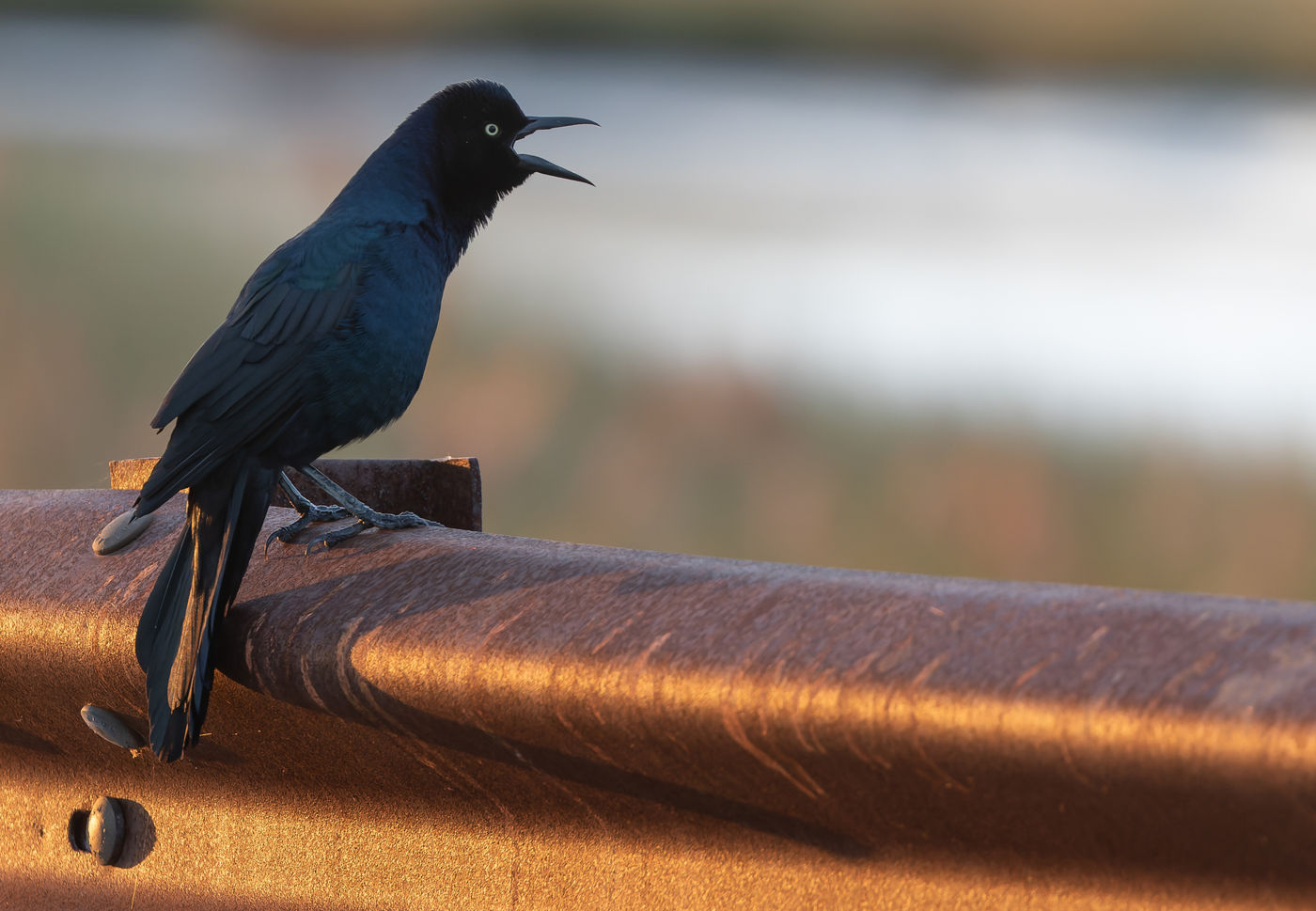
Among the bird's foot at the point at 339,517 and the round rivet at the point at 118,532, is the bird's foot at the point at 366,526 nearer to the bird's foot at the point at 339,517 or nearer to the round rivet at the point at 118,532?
the bird's foot at the point at 339,517

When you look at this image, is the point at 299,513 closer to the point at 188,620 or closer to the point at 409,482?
the point at 409,482

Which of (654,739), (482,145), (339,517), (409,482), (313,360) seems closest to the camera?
(654,739)

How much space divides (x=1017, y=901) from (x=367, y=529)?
42.5 inches

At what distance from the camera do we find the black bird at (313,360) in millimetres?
1721

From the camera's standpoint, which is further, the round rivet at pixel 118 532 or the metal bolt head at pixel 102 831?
the round rivet at pixel 118 532

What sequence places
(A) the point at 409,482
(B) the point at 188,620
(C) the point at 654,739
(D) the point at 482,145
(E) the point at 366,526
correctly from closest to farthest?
(C) the point at 654,739 < (B) the point at 188,620 < (E) the point at 366,526 < (A) the point at 409,482 < (D) the point at 482,145

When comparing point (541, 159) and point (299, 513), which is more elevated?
point (541, 159)

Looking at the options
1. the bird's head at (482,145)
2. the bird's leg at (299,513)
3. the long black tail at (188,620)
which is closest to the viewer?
the long black tail at (188,620)

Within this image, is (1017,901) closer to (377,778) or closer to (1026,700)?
(1026,700)

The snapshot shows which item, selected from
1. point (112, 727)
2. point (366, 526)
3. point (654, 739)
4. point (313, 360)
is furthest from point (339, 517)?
point (654, 739)

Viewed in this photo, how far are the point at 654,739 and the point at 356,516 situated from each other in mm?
1087

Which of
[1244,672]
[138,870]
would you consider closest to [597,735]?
[1244,672]

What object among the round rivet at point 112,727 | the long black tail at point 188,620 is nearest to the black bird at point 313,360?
the long black tail at point 188,620

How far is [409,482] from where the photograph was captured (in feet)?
7.88
